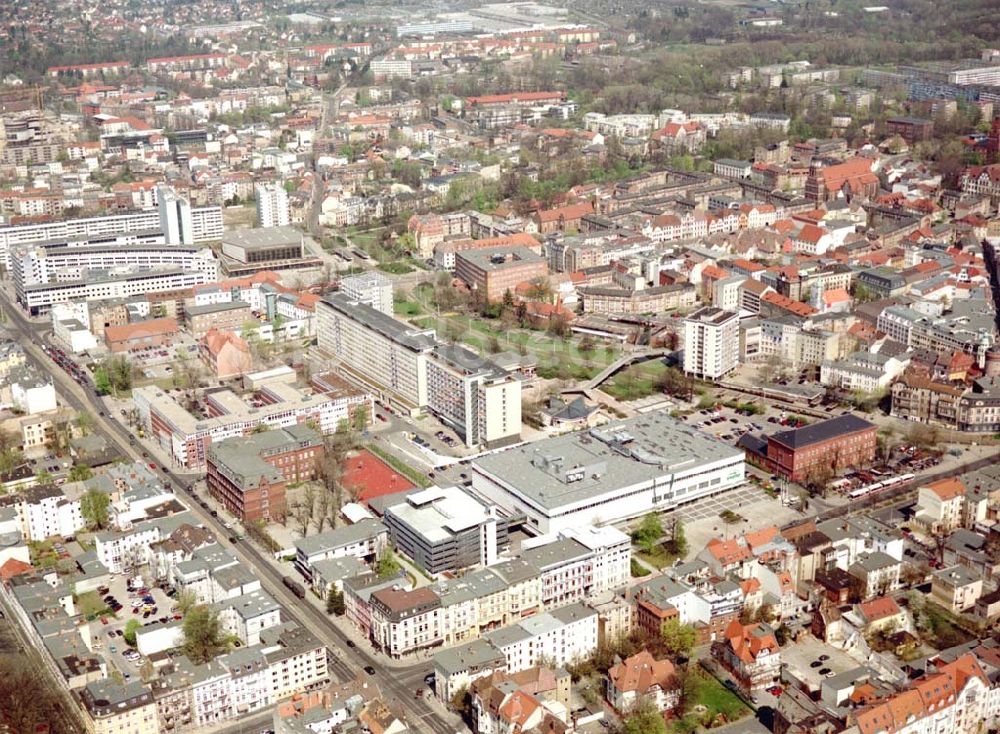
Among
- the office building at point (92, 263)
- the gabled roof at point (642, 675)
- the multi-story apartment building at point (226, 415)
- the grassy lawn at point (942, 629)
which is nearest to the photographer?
the gabled roof at point (642, 675)

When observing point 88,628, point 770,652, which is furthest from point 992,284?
point 88,628

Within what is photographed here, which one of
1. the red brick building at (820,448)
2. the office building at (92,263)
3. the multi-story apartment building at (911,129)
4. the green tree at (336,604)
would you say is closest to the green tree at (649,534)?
the red brick building at (820,448)

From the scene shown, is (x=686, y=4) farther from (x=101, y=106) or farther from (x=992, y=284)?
(x=992, y=284)

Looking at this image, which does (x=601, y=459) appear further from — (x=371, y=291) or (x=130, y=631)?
(x=371, y=291)

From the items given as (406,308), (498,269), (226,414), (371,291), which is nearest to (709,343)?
(498,269)

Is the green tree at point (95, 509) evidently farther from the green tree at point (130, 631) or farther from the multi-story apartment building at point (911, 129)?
the multi-story apartment building at point (911, 129)

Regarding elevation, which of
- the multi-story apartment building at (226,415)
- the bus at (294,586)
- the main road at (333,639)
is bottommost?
the main road at (333,639)

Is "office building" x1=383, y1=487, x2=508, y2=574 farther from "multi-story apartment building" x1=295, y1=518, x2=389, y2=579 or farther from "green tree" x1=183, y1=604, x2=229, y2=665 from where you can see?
"green tree" x1=183, y1=604, x2=229, y2=665
